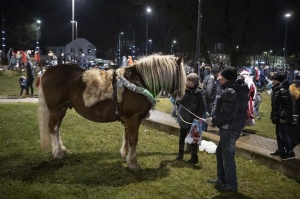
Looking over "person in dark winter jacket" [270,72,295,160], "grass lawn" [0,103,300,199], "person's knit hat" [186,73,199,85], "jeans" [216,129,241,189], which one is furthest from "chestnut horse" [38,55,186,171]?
"person in dark winter jacket" [270,72,295,160]

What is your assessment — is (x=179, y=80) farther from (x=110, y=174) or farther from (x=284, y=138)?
(x=284, y=138)

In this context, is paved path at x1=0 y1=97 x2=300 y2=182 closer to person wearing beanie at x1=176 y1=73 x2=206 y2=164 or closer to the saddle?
person wearing beanie at x1=176 y1=73 x2=206 y2=164

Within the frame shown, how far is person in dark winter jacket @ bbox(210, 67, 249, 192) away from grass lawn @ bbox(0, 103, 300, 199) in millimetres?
410

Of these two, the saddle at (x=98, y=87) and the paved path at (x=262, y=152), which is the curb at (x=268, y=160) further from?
the saddle at (x=98, y=87)

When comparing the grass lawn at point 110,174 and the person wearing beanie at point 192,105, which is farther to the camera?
the person wearing beanie at point 192,105

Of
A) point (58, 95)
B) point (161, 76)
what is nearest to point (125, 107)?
point (161, 76)

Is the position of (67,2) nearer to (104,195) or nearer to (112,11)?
(112,11)

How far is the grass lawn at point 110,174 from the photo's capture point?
4770mm

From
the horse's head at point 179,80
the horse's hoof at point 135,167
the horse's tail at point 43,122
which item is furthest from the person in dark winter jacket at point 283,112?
the horse's tail at point 43,122

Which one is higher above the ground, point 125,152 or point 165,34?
point 165,34

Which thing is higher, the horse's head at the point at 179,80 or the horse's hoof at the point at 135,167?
the horse's head at the point at 179,80

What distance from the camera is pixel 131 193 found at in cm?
473

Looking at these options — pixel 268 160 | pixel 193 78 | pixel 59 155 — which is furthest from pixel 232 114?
pixel 59 155

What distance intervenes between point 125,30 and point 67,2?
1809cm
